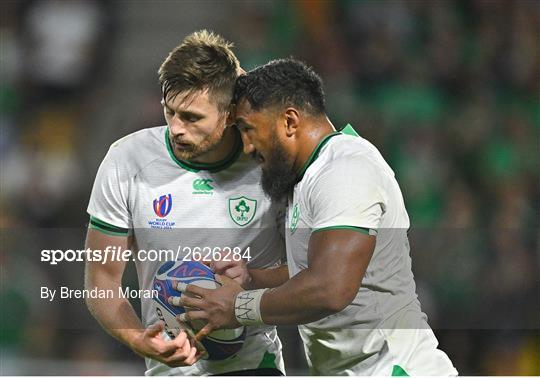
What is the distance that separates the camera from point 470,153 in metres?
4.83

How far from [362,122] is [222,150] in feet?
6.56

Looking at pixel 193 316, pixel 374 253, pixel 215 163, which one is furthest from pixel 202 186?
pixel 374 253

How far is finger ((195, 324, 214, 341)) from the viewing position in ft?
9.05

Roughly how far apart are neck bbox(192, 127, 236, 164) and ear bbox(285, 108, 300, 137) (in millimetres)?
275

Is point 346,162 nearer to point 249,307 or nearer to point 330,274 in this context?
point 330,274

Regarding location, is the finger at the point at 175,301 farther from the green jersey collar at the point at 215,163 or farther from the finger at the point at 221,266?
the green jersey collar at the point at 215,163

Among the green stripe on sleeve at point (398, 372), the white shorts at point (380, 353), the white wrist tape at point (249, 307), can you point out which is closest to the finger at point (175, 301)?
the white wrist tape at point (249, 307)

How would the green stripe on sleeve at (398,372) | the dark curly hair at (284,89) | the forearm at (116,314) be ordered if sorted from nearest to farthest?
the green stripe on sleeve at (398,372), the dark curly hair at (284,89), the forearm at (116,314)

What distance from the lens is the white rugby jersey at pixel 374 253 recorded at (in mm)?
2498

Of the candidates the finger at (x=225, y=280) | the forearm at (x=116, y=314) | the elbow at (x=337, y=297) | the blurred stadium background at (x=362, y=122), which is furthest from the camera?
the blurred stadium background at (x=362, y=122)

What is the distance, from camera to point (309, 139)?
8.75 ft

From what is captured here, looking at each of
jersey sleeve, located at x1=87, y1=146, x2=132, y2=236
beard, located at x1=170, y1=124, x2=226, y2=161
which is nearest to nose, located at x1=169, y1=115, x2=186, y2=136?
beard, located at x1=170, y1=124, x2=226, y2=161

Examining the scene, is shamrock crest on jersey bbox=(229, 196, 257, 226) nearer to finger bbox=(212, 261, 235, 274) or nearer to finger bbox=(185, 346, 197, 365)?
finger bbox=(212, 261, 235, 274)

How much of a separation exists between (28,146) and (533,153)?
9.36 feet
